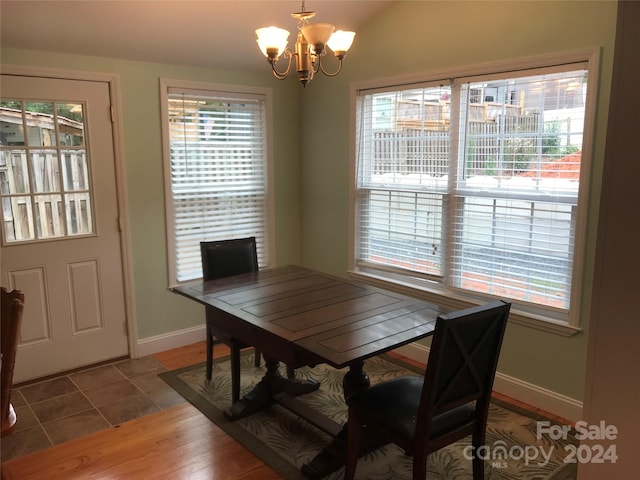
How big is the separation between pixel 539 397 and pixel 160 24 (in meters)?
3.29

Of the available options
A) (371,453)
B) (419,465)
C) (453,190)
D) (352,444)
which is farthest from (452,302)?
(419,465)

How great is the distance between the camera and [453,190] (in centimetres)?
340

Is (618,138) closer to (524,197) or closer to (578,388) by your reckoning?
(524,197)

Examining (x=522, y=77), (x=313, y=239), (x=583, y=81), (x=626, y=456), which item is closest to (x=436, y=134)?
(x=522, y=77)

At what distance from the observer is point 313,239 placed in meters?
4.59

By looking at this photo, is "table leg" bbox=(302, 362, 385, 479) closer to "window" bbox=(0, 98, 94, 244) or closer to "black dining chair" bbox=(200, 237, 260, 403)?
"black dining chair" bbox=(200, 237, 260, 403)

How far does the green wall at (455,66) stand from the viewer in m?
2.66

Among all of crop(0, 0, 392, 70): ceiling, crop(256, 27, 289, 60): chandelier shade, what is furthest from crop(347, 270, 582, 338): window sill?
crop(256, 27, 289, 60): chandelier shade

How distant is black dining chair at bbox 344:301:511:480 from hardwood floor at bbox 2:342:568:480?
2.15 ft

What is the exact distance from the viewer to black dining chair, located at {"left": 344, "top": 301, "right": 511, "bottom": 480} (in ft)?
6.41

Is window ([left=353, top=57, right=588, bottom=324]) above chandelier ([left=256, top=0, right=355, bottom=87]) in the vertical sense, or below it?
below

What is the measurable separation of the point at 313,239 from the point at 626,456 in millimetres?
3443

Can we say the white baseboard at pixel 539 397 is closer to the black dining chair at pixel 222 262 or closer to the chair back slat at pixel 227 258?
the black dining chair at pixel 222 262

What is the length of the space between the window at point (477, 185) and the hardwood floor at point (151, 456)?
177 cm
